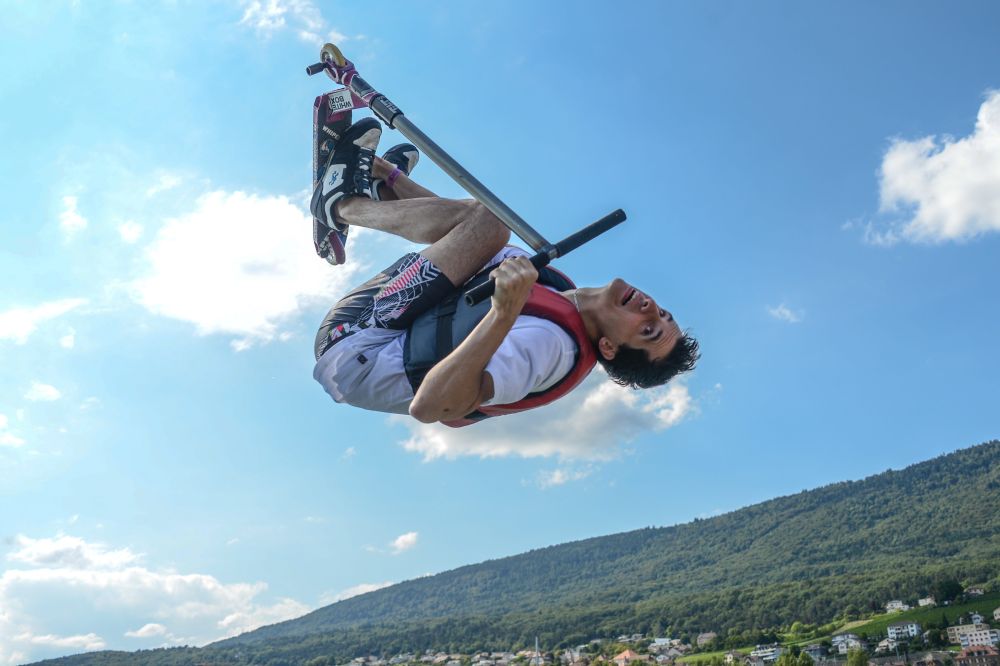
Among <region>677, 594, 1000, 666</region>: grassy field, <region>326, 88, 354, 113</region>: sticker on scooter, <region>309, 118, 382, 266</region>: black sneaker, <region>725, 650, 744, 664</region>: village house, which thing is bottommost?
<region>725, 650, 744, 664</region>: village house

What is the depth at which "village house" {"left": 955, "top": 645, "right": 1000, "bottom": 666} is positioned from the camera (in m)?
89.9

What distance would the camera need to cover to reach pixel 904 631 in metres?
108

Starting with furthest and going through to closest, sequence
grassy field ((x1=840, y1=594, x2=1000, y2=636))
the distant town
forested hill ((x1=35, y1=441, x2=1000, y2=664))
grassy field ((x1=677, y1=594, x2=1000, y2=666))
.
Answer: forested hill ((x1=35, y1=441, x2=1000, y2=664)) → grassy field ((x1=677, y1=594, x2=1000, y2=666)) → grassy field ((x1=840, y1=594, x2=1000, y2=636)) → the distant town

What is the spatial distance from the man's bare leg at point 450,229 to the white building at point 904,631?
119147mm

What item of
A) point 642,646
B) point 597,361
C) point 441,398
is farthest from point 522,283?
point 642,646

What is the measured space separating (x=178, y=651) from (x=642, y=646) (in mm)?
87163

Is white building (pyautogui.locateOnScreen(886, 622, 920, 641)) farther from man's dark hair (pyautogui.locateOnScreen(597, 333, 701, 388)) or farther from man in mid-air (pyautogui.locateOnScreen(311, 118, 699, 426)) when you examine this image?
man in mid-air (pyautogui.locateOnScreen(311, 118, 699, 426))

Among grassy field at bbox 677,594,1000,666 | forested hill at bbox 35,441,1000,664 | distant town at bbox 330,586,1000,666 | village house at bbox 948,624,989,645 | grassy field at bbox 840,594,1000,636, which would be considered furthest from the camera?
forested hill at bbox 35,441,1000,664

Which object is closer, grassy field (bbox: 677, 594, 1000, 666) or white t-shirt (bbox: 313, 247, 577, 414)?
white t-shirt (bbox: 313, 247, 577, 414)

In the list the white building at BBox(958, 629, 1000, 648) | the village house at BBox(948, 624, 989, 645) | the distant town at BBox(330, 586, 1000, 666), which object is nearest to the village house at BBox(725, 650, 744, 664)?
the distant town at BBox(330, 586, 1000, 666)

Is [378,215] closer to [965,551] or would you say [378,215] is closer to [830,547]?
[965,551]

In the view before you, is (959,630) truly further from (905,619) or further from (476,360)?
(476,360)

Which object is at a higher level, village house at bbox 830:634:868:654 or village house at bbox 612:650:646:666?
village house at bbox 612:650:646:666

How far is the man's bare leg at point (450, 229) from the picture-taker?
422cm
